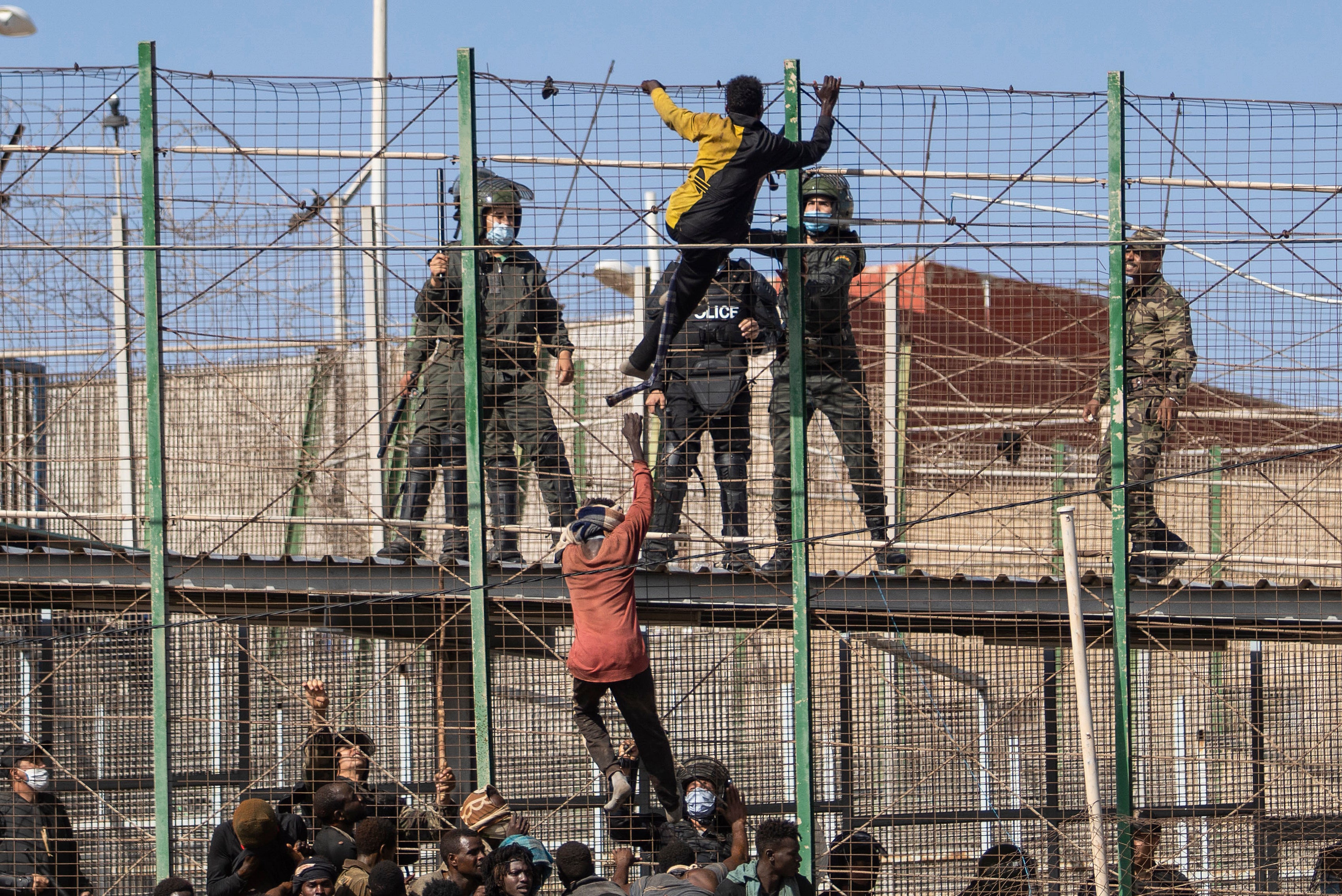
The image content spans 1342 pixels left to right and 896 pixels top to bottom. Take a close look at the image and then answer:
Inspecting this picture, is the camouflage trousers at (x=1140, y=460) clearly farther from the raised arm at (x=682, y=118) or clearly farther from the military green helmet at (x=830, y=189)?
the raised arm at (x=682, y=118)

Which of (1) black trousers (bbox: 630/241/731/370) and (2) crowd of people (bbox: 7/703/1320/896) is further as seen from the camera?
(1) black trousers (bbox: 630/241/731/370)

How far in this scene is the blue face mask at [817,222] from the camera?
9.08 meters

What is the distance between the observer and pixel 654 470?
9.19 metres

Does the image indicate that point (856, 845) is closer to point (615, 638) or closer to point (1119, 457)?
point (615, 638)

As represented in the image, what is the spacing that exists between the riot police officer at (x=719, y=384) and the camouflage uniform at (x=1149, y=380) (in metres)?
2.07

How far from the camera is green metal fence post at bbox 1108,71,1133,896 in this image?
8664 mm

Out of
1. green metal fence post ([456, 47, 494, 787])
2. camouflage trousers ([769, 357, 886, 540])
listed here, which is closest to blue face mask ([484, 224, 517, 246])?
green metal fence post ([456, 47, 494, 787])

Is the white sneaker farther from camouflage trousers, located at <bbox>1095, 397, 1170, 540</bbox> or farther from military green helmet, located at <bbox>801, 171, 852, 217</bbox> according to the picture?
military green helmet, located at <bbox>801, 171, 852, 217</bbox>

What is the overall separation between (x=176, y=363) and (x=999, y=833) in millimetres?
6086

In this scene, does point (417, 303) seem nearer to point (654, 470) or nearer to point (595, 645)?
point (654, 470)

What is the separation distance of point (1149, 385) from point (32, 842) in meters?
6.98

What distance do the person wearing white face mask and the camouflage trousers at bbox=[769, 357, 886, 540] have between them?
14.4ft

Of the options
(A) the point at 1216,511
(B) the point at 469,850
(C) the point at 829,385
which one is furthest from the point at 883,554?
(A) the point at 1216,511

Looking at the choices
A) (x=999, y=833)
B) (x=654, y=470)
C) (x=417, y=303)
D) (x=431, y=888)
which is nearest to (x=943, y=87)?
(x=654, y=470)
